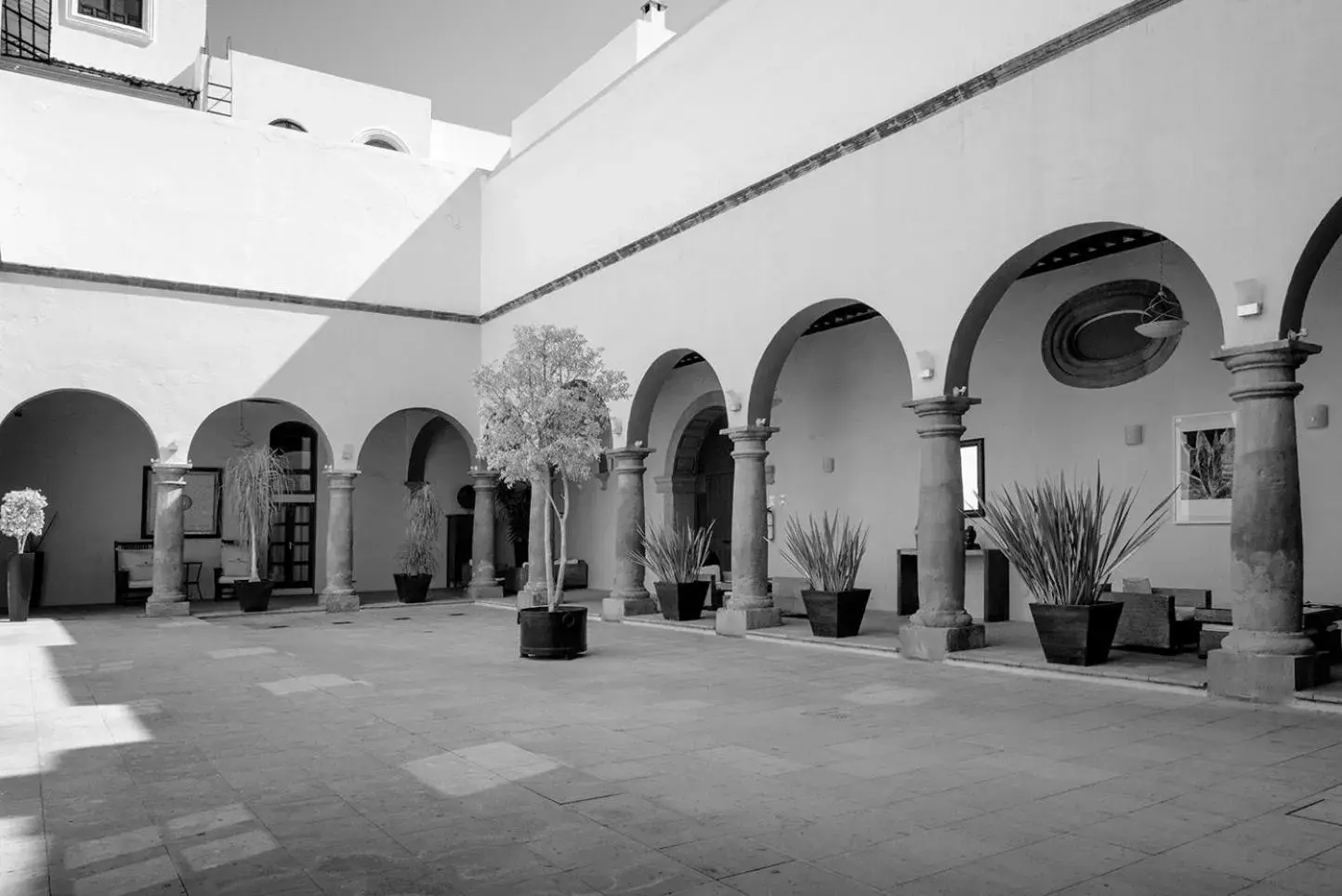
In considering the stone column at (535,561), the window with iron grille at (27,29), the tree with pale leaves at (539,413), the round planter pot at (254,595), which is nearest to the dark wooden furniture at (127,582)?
the round planter pot at (254,595)

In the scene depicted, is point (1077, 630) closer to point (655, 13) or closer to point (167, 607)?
point (167, 607)

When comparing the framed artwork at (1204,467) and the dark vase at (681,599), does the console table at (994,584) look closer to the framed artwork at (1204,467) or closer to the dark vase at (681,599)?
the framed artwork at (1204,467)

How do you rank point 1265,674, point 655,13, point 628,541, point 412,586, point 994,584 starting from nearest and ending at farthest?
point 1265,674
point 994,584
point 628,541
point 412,586
point 655,13

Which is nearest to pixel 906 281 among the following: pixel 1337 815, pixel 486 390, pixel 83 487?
pixel 486 390

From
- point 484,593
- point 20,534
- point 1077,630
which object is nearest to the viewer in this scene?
point 1077,630

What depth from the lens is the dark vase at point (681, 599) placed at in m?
10.8

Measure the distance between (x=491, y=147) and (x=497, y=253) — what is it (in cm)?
788

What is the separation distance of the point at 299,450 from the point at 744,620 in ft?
31.7

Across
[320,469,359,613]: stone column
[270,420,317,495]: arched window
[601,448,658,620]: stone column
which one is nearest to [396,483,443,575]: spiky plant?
[320,469,359,613]: stone column

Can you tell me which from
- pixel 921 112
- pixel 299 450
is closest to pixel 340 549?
pixel 299 450

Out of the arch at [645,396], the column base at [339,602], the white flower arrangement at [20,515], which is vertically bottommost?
the column base at [339,602]

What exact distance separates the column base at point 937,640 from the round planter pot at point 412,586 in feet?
27.5

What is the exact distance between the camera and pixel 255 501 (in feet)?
44.9

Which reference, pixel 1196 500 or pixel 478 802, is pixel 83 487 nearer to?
pixel 478 802
